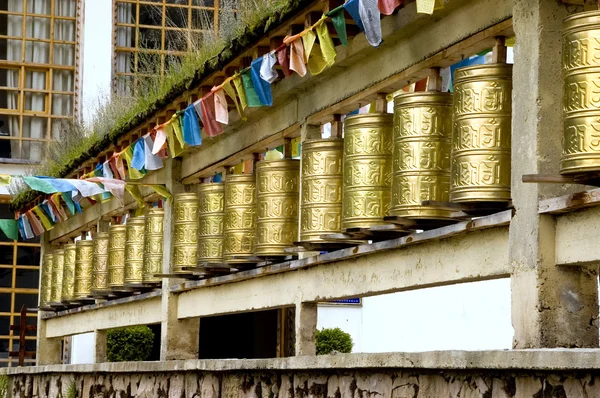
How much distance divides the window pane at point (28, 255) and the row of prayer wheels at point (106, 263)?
13.9ft

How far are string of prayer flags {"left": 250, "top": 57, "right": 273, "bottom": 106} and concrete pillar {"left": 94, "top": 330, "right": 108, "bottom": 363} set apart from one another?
6.21 m

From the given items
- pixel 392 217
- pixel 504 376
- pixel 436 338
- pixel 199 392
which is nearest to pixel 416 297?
pixel 436 338

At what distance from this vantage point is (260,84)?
28.4 feet

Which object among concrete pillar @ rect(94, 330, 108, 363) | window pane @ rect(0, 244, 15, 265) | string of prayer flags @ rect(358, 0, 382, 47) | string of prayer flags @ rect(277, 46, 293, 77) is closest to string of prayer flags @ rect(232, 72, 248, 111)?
string of prayer flags @ rect(277, 46, 293, 77)

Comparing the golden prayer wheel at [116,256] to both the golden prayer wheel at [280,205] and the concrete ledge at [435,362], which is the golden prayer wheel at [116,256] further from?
the golden prayer wheel at [280,205]

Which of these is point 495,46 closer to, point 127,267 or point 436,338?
point 127,267

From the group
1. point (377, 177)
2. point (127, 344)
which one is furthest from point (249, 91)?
point (127, 344)

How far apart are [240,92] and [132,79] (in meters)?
12.9

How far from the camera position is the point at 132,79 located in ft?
71.1

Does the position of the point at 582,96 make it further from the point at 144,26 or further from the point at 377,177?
the point at 144,26

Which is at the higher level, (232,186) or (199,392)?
(232,186)

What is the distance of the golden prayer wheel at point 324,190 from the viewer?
8367 mm

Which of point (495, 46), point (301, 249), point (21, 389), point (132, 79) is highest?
point (132, 79)

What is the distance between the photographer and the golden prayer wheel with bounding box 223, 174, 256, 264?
9.92 metres
